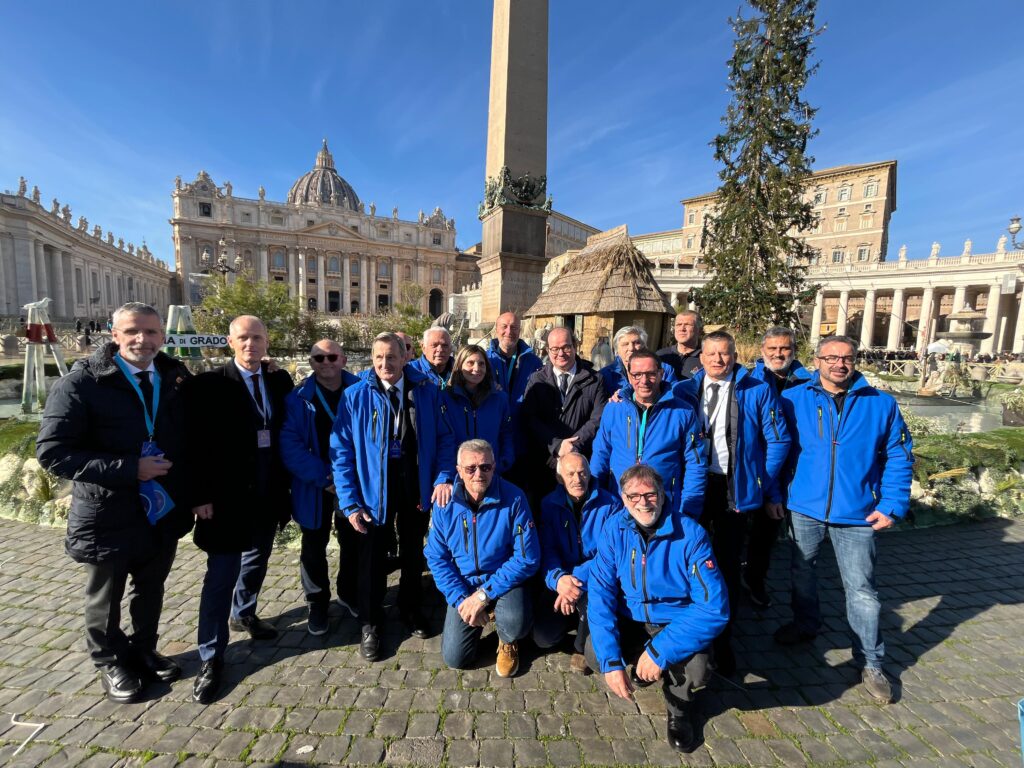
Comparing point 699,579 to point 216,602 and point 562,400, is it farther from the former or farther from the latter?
point 216,602

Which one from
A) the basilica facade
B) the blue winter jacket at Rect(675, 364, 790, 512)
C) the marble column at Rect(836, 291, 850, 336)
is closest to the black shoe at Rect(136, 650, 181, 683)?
the blue winter jacket at Rect(675, 364, 790, 512)

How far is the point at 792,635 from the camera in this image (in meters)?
3.14

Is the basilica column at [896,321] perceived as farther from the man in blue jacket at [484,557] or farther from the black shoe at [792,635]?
the man in blue jacket at [484,557]

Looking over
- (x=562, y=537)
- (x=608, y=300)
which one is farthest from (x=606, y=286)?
(x=562, y=537)

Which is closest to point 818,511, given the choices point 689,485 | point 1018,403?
point 689,485

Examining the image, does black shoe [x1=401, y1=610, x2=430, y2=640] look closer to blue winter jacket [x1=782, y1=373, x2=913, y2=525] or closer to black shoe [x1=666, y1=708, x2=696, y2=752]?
black shoe [x1=666, y1=708, x2=696, y2=752]

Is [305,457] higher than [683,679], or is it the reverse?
[305,457]

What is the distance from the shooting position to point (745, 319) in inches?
482

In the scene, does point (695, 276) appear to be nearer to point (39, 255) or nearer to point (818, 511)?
point (818, 511)

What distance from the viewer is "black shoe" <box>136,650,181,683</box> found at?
8.81 feet

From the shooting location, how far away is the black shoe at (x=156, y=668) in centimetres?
269

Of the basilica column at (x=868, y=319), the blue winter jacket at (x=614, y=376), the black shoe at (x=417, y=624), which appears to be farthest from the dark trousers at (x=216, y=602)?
the basilica column at (x=868, y=319)

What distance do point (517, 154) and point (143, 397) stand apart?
7880mm

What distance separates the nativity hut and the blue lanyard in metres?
6.13
